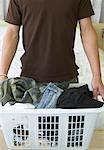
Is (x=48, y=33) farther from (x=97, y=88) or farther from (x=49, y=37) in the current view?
(x=97, y=88)

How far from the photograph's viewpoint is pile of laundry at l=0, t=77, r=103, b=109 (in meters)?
0.79

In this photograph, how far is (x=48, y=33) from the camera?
1.06 metres

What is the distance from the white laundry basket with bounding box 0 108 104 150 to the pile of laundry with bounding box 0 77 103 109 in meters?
0.03

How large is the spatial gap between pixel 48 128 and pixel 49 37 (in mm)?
417

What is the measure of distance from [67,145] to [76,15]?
0.53 m

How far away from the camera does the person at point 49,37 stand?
1049 millimetres

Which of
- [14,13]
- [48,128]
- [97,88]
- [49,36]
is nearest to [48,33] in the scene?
[49,36]

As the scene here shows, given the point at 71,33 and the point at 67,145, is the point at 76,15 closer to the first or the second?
the point at 71,33

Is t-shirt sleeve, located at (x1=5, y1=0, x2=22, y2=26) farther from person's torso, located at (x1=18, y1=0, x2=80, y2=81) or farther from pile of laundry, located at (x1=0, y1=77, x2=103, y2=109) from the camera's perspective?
pile of laundry, located at (x1=0, y1=77, x2=103, y2=109)

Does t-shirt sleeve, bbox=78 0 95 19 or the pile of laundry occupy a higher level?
t-shirt sleeve, bbox=78 0 95 19

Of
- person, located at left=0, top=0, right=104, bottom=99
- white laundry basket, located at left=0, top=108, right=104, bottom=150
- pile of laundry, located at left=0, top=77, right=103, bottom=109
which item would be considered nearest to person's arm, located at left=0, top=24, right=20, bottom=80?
person, located at left=0, top=0, right=104, bottom=99

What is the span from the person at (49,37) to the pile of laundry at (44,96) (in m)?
0.16

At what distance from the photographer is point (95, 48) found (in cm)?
111

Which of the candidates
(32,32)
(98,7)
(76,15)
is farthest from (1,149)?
(98,7)
